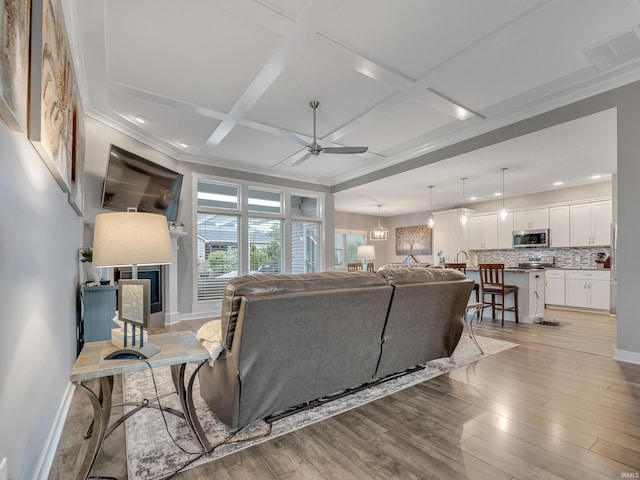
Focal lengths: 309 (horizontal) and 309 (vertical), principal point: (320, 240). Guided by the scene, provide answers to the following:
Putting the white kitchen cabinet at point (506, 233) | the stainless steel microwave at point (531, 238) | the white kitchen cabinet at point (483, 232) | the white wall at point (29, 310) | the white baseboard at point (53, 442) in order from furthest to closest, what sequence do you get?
the white kitchen cabinet at point (483, 232), the white kitchen cabinet at point (506, 233), the stainless steel microwave at point (531, 238), the white baseboard at point (53, 442), the white wall at point (29, 310)

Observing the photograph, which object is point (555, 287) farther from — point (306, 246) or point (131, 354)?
point (131, 354)

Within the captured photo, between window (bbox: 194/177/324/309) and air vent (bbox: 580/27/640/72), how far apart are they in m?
5.00

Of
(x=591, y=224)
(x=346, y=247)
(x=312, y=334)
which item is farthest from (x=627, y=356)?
(x=346, y=247)

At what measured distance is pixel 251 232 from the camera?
611cm

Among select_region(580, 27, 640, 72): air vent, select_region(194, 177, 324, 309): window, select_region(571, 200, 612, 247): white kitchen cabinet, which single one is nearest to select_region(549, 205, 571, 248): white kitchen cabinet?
select_region(571, 200, 612, 247): white kitchen cabinet

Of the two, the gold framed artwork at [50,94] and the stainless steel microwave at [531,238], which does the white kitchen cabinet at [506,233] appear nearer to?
the stainless steel microwave at [531,238]

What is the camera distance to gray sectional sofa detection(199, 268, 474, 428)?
1.68m

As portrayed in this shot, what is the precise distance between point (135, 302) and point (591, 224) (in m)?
8.01

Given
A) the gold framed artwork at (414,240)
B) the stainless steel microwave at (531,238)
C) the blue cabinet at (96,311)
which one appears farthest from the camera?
the gold framed artwork at (414,240)

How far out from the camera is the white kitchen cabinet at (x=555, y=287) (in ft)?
21.6

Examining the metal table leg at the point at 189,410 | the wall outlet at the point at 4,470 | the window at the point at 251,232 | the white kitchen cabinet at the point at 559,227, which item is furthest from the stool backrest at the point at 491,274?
the wall outlet at the point at 4,470

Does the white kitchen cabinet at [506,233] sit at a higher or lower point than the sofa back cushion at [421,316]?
higher

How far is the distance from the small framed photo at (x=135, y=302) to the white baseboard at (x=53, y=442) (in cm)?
71

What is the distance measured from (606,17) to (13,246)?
3.91 metres
